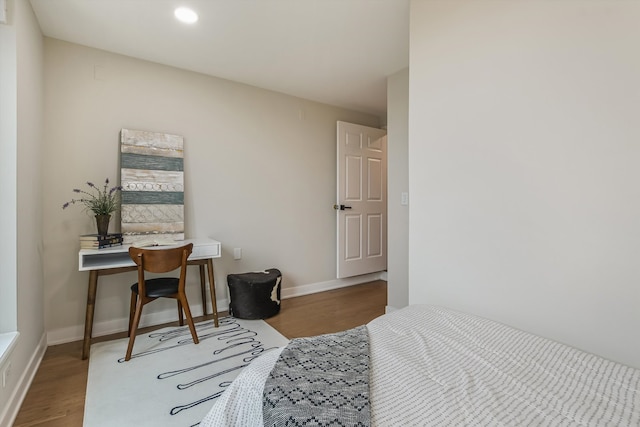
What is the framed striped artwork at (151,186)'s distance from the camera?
8.55ft

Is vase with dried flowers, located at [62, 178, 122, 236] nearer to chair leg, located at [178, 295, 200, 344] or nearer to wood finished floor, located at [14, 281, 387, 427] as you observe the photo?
chair leg, located at [178, 295, 200, 344]

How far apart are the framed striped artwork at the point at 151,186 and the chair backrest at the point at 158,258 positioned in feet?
1.56

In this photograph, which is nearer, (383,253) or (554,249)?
(554,249)

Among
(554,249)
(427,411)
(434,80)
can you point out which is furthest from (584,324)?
(434,80)

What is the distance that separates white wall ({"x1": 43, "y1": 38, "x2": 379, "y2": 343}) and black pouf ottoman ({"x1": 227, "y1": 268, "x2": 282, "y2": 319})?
324 mm

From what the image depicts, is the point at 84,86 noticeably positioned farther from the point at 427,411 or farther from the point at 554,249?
the point at 554,249

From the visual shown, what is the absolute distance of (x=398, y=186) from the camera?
9.73 ft

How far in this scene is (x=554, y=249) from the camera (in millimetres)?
1315

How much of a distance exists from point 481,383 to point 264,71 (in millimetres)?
2983

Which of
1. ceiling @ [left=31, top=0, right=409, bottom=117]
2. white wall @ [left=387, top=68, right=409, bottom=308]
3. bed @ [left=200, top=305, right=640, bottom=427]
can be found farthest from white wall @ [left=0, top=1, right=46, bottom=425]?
white wall @ [left=387, top=68, right=409, bottom=308]

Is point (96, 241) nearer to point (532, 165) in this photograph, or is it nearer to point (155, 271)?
point (155, 271)

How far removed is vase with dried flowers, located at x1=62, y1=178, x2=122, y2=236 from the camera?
240cm

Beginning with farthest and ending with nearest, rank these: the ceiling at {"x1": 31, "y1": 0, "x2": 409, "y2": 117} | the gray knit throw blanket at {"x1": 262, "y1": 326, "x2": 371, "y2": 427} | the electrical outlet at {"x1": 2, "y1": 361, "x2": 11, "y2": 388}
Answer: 1. the ceiling at {"x1": 31, "y1": 0, "x2": 409, "y2": 117}
2. the electrical outlet at {"x1": 2, "y1": 361, "x2": 11, "y2": 388}
3. the gray knit throw blanket at {"x1": 262, "y1": 326, "x2": 371, "y2": 427}

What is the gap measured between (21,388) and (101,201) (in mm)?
1332
